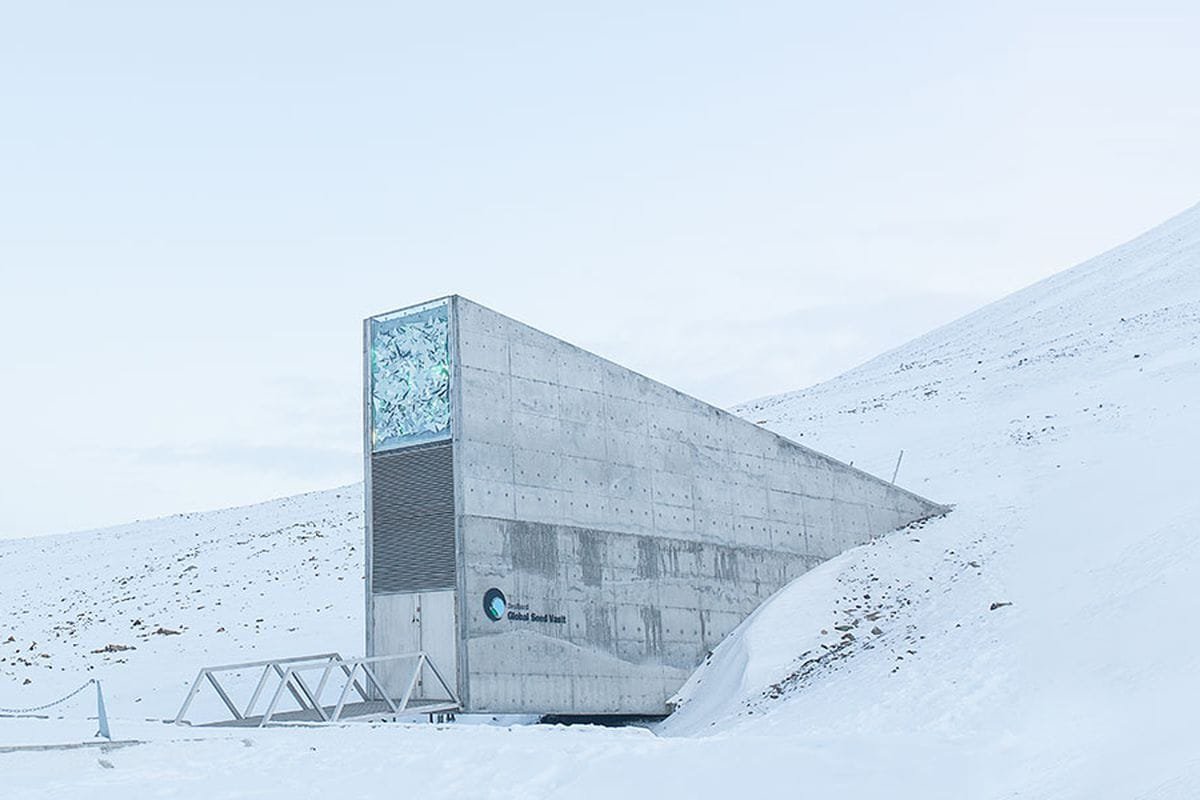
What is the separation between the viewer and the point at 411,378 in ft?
79.8

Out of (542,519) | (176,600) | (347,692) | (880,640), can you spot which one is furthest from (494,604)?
(176,600)

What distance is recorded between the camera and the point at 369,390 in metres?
25.1

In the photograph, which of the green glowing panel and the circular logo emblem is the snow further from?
the green glowing panel

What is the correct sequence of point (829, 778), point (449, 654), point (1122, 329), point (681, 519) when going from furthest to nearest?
1. point (1122, 329)
2. point (681, 519)
3. point (449, 654)
4. point (829, 778)

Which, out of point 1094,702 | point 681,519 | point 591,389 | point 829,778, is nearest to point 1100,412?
point 681,519

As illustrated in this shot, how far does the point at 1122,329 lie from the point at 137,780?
50.5 meters

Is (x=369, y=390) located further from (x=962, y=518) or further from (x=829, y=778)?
(x=962, y=518)

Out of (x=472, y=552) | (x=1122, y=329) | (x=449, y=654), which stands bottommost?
(x=449, y=654)

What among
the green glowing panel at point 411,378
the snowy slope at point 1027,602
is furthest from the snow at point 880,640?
the green glowing panel at point 411,378

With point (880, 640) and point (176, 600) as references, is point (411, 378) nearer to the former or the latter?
point (880, 640)

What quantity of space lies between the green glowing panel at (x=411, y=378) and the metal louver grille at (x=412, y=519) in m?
0.39

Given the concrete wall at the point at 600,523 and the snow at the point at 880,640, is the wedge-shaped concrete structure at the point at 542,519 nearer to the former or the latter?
the concrete wall at the point at 600,523

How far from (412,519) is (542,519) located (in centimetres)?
265

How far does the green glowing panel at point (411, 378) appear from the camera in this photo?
23.8 m
